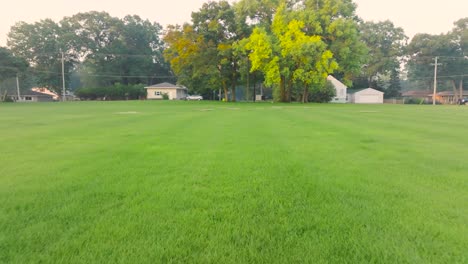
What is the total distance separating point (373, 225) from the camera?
2.68m

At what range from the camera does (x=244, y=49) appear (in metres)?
35.7

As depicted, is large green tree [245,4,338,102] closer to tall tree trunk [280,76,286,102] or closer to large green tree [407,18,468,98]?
tall tree trunk [280,76,286,102]

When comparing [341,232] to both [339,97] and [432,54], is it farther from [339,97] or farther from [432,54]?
[432,54]

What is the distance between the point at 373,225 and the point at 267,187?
53.9 inches

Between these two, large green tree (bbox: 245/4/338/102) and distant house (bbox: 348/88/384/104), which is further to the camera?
distant house (bbox: 348/88/384/104)

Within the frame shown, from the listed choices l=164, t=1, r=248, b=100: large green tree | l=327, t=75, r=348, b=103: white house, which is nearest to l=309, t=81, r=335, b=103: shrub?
l=327, t=75, r=348, b=103: white house

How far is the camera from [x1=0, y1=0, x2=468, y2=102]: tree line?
34.8 m

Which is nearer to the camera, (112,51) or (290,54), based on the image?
(290,54)

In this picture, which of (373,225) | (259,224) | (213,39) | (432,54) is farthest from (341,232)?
(432,54)

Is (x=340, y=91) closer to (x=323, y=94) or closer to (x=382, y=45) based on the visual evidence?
(x=323, y=94)

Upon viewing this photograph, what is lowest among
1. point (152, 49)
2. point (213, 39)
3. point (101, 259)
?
point (101, 259)

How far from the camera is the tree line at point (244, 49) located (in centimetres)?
3475

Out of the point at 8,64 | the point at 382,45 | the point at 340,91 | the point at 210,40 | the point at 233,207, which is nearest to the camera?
the point at 233,207

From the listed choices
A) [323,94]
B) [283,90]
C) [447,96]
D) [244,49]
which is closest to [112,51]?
[244,49]
